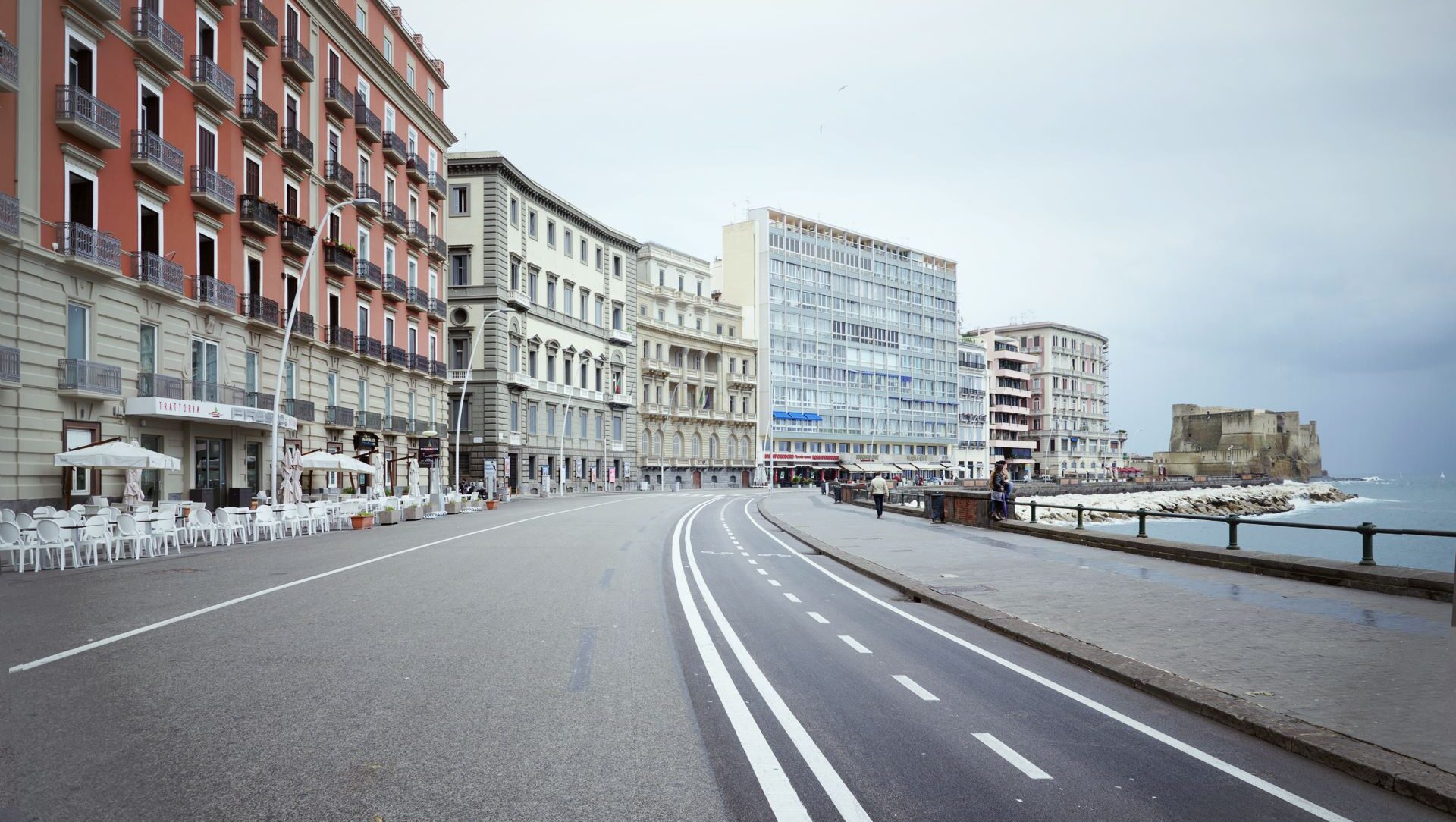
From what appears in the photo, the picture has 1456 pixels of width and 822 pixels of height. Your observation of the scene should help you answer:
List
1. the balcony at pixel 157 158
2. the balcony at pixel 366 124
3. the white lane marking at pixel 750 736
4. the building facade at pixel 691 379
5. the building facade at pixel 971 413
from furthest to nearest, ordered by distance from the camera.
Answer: the building facade at pixel 971 413
the building facade at pixel 691 379
the balcony at pixel 366 124
the balcony at pixel 157 158
the white lane marking at pixel 750 736

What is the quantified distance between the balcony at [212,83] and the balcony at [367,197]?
10.7 meters

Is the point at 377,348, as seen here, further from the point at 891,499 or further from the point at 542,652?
the point at 542,652

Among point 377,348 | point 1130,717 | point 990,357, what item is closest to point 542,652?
point 1130,717

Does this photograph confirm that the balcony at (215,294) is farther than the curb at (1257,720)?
Yes

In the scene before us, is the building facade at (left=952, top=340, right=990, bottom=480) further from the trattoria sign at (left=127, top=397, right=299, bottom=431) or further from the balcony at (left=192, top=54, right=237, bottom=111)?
the balcony at (left=192, top=54, right=237, bottom=111)

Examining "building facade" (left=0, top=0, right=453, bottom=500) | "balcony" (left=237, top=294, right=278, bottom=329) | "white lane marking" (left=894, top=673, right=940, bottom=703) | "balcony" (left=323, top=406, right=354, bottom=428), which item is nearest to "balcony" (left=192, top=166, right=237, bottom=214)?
"building facade" (left=0, top=0, right=453, bottom=500)

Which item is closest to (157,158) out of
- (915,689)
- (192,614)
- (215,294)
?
→ (215,294)

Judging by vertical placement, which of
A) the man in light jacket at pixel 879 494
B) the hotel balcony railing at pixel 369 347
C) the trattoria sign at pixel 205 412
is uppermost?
the hotel balcony railing at pixel 369 347

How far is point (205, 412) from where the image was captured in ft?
93.6

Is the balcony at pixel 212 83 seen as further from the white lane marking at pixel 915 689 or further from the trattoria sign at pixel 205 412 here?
the white lane marking at pixel 915 689

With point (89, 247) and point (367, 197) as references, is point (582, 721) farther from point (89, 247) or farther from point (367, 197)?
point (367, 197)

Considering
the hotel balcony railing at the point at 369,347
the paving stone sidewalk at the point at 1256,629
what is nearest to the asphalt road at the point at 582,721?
the paving stone sidewalk at the point at 1256,629

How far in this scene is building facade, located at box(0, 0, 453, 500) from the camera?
2322 cm

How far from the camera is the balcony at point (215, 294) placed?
29812 millimetres
